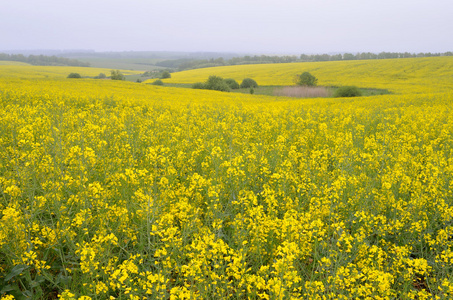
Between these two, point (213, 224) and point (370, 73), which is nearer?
point (213, 224)

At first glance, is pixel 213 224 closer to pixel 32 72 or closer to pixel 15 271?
pixel 15 271

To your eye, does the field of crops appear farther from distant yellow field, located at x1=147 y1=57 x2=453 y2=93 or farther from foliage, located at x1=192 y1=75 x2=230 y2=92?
distant yellow field, located at x1=147 y1=57 x2=453 y2=93

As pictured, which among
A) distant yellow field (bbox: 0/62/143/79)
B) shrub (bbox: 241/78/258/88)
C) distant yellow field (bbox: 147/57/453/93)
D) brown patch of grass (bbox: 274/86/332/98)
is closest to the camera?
brown patch of grass (bbox: 274/86/332/98)

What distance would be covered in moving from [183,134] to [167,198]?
135 inches

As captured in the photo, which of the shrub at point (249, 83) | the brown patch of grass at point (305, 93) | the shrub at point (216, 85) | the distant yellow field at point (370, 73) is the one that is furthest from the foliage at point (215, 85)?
the distant yellow field at point (370, 73)

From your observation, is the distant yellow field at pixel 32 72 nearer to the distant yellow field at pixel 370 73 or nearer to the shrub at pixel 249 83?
the distant yellow field at pixel 370 73

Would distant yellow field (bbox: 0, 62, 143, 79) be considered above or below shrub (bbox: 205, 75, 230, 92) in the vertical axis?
above

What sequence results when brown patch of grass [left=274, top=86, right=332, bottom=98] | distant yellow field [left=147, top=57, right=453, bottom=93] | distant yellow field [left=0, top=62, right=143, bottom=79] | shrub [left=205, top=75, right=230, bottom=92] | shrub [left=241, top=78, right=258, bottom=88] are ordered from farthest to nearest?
1. shrub [left=241, top=78, right=258, bottom=88]
2. distant yellow field [left=147, top=57, right=453, bottom=93]
3. shrub [left=205, top=75, right=230, bottom=92]
4. distant yellow field [left=0, top=62, right=143, bottom=79]
5. brown patch of grass [left=274, top=86, right=332, bottom=98]

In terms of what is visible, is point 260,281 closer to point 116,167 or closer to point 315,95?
point 116,167

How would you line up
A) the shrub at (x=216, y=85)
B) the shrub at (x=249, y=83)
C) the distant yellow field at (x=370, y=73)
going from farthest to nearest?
1. the shrub at (x=249, y=83)
2. the distant yellow field at (x=370, y=73)
3. the shrub at (x=216, y=85)

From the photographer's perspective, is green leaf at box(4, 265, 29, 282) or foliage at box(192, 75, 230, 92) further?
foliage at box(192, 75, 230, 92)

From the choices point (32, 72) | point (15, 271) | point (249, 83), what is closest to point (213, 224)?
point (15, 271)

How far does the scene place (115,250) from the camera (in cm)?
315

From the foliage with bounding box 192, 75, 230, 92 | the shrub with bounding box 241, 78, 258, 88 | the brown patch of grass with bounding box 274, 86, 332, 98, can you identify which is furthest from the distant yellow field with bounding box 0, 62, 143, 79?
the brown patch of grass with bounding box 274, 86, 332, 98
